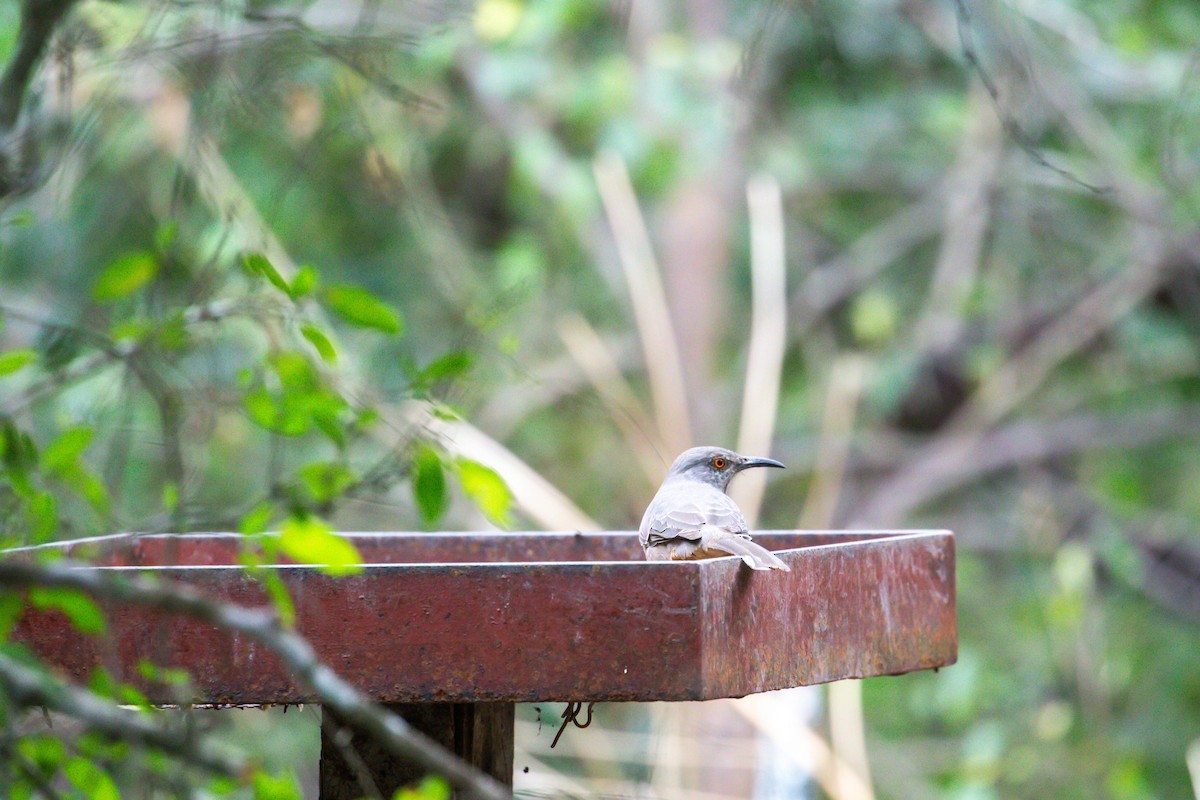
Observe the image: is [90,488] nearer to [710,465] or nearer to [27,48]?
[27,48]

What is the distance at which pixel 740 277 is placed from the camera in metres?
11.0

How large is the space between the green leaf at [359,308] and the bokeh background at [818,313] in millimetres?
4185

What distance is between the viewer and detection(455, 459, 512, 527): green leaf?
7.40 feet

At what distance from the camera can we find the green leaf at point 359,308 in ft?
7.32

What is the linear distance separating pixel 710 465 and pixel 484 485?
82.3 inches

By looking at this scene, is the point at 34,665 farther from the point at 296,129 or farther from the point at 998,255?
the point at 998,255

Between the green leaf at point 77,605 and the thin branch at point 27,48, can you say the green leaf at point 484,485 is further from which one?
the thin branch at point 27,48

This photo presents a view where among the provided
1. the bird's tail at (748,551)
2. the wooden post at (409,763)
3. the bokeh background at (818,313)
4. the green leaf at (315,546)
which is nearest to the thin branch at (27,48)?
the green leaf at (315,546)

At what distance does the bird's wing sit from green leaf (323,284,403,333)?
1.12 m

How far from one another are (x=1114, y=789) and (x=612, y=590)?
627 centimetres

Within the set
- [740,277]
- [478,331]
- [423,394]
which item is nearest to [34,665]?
[423,394]

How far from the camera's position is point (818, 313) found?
10.2 m

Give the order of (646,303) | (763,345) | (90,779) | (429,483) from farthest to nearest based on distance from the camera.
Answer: (646,303), (763,345), (429,483), (90,779)

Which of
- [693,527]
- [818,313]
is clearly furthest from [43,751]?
[818,313]
